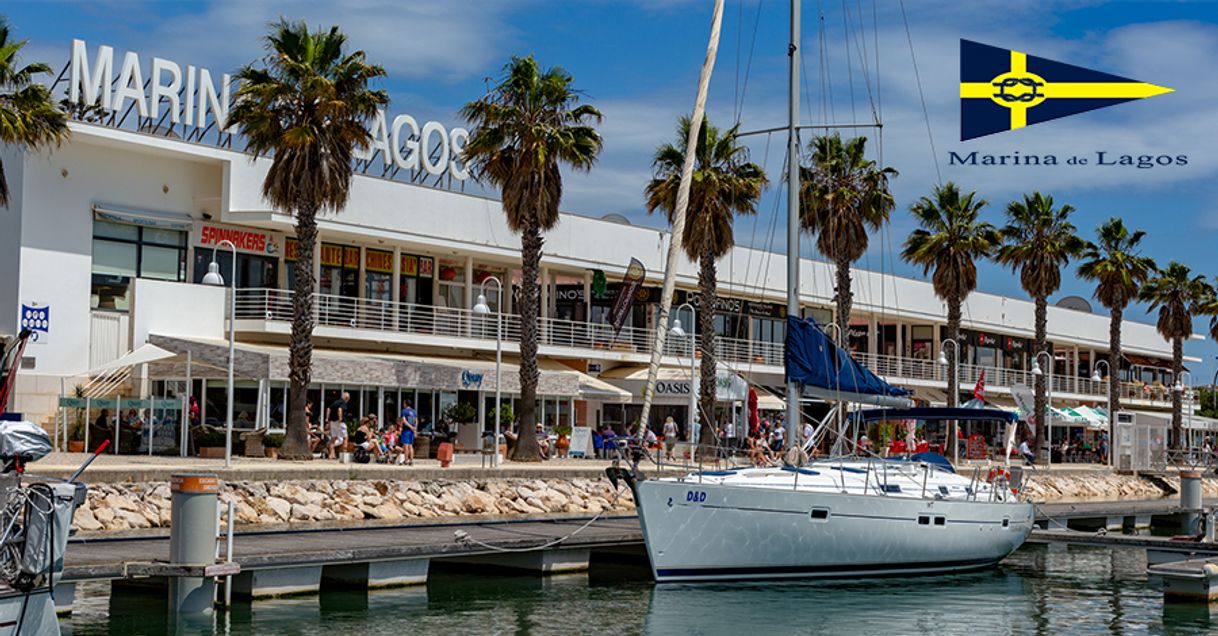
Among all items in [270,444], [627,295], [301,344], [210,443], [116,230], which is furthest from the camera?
[627,295]

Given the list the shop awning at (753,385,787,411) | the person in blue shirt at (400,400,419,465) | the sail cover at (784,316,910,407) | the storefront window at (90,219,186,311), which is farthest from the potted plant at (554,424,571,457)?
the sail cover at (784,316,910,407)

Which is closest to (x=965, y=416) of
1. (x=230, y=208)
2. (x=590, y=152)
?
(x=590, y=152)

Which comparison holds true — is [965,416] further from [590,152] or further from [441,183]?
[441,183]

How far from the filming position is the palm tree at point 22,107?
101 feet

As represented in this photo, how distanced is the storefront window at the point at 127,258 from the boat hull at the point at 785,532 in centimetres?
2160

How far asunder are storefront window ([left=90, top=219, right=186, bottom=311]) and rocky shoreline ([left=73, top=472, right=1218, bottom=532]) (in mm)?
11874

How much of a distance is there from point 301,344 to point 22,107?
8.16 m

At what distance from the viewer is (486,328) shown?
155ft

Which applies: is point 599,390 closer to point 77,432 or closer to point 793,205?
point 77,432

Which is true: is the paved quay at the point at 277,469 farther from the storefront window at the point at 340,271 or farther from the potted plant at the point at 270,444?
the storefront window at the point at 340,271

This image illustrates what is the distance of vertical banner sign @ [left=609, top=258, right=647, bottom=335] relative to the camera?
50.8 m

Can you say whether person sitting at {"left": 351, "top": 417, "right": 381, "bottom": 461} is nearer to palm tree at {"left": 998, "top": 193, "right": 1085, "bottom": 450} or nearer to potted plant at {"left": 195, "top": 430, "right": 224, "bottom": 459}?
potted plant at {"left": 195, "top": 430, "right": 224, "bottom": 459}

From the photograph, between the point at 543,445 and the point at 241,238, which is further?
the point at 241,238

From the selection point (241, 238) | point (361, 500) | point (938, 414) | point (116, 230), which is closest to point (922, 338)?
point (241, 238)
